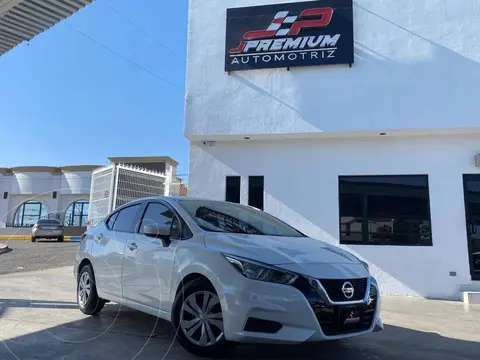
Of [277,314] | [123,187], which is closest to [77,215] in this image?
[123,187]

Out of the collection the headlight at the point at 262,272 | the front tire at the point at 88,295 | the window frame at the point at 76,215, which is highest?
the window frame at the point at 76,215

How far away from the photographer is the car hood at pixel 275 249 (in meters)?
3.46

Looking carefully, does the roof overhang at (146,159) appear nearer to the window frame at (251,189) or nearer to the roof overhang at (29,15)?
the window frame at (251,189)

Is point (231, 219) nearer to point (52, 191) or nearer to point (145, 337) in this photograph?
point (145, 337)

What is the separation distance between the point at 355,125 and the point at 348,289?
5.76m

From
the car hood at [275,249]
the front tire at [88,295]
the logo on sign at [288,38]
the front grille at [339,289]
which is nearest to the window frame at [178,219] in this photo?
the car hood at [275,249]

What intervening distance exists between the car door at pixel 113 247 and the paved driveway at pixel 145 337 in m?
0.52

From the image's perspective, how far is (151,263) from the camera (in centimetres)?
428

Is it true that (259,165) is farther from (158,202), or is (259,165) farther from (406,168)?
(158,202)

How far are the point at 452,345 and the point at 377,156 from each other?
5.00m

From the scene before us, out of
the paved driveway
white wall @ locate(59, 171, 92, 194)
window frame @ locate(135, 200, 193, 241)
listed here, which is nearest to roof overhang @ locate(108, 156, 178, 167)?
white wall @ locate(59, 171, 92, 194)

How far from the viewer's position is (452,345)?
15.0 ft

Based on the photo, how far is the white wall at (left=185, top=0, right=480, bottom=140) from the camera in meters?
8.27

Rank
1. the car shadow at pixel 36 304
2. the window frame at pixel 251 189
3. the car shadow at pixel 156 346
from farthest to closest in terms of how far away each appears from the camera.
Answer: the window frame at pixel 251 189 → the car shadow at pixel 36 304 → the car shadow at pixel 156 346
